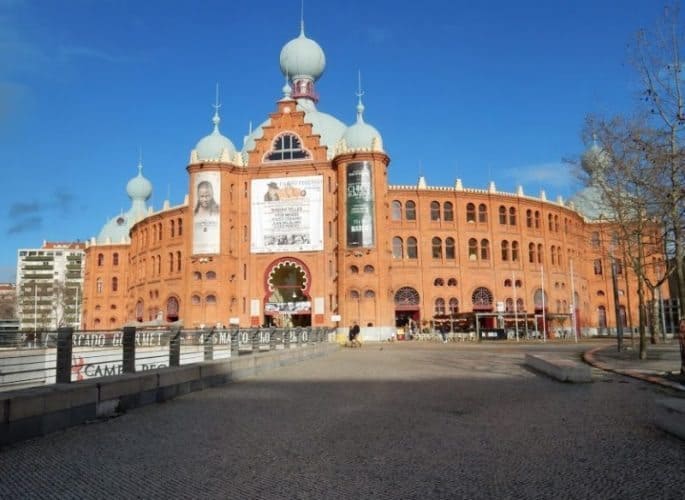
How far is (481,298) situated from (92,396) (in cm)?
5138

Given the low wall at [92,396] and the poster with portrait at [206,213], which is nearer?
the low wall at [92,396]

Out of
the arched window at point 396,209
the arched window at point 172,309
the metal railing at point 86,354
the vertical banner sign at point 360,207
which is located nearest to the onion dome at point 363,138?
the vertical banner sign at point 360,207

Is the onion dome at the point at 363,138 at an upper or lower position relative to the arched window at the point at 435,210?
upper

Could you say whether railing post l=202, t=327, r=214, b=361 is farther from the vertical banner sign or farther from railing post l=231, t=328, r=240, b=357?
the vertical banner sign

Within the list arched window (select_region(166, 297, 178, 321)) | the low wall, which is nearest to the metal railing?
the low wall

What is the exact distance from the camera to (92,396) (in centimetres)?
977

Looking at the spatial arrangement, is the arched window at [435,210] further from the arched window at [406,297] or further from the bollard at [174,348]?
the bollard at [174,348]

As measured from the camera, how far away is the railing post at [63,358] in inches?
381

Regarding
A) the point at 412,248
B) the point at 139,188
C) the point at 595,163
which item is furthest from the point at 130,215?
the point at 595,163

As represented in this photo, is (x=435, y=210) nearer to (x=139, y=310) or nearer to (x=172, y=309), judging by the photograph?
(x=172, y=309)

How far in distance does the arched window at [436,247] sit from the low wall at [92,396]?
4310cm

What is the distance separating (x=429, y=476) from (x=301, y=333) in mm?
22536

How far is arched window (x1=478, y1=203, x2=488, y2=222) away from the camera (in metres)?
60.1

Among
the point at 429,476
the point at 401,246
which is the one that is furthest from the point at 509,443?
the point at 401,246
